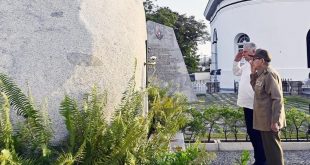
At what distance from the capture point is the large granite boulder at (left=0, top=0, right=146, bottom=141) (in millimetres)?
2926

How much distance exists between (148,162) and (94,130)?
0.50 metres

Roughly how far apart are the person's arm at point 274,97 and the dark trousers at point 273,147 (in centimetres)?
20

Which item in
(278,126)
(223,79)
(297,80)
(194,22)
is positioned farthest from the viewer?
(194,22)

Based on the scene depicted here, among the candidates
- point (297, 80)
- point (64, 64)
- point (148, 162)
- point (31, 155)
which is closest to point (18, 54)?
point (64, 64)

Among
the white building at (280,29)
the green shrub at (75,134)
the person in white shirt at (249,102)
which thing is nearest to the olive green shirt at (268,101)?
the person in white shirt at (249,102)

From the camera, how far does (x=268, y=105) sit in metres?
4.57

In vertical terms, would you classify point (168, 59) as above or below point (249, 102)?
above

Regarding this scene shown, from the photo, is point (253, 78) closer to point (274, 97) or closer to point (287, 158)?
point (274, 97)

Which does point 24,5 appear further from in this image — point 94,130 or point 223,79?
point 223,79

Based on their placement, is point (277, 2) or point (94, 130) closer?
point (94, 130)

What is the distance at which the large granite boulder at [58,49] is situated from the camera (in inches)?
115

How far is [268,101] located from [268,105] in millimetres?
44

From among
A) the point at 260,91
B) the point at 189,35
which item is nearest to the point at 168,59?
the point at 260,91

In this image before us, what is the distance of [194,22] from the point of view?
121 feet
